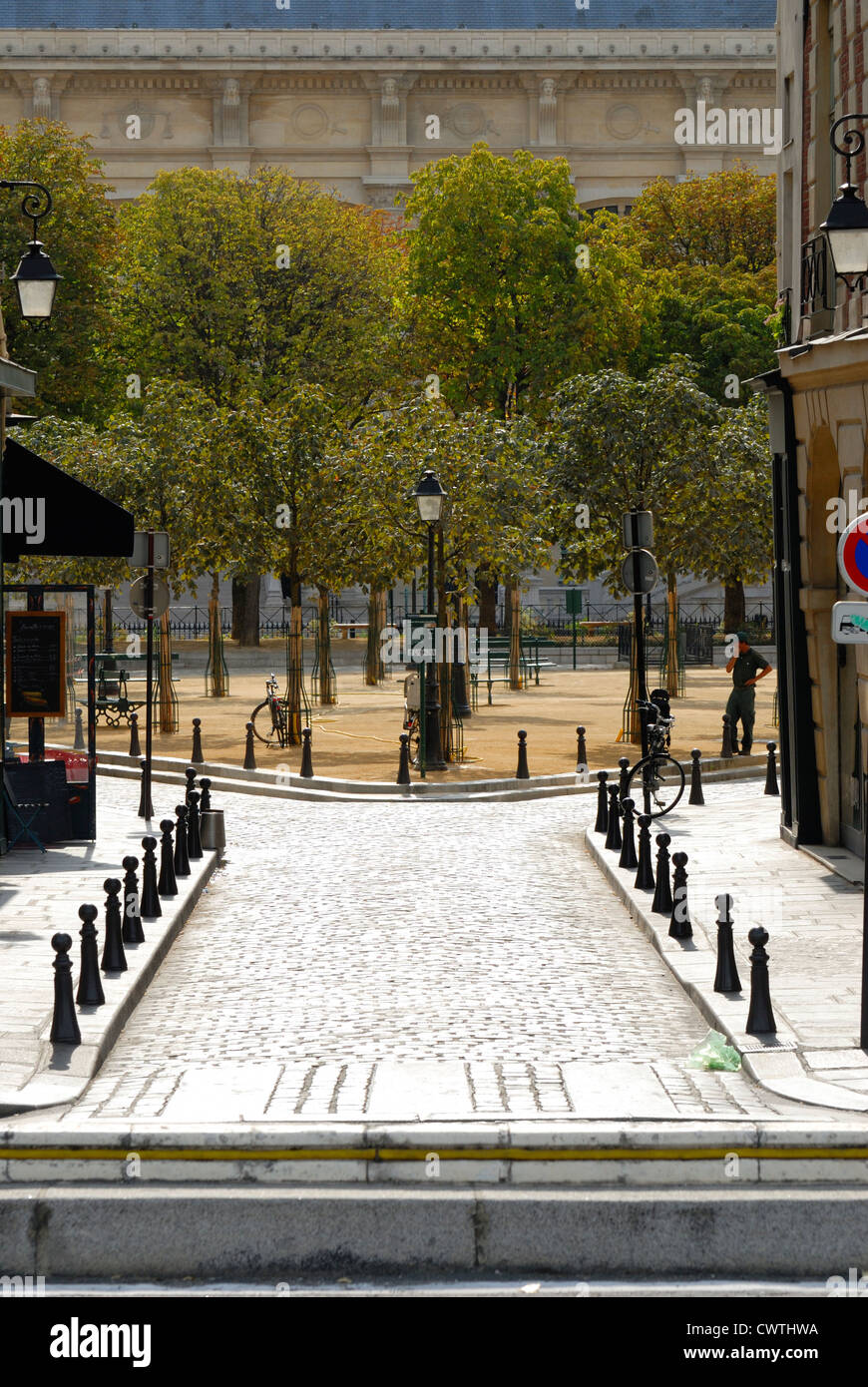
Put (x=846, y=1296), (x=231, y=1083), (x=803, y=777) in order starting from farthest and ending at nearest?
1. (x=803, y=777)
2. (x=231, y=1083)
3. (x=846, y=1296)

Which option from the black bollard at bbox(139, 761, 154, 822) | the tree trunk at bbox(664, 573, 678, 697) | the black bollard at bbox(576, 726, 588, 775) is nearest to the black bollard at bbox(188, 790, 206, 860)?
the black bollard at bbox(139, 761, 154, 822)

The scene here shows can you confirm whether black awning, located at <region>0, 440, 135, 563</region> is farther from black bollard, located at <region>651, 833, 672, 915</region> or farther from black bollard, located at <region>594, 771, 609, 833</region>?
black bollard, located at <region>651, 833, 672, 915</region>

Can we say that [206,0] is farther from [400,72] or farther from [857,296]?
[857,296]

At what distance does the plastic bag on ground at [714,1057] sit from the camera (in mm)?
9266

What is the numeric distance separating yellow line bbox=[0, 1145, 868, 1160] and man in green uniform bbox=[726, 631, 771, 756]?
1748 cm

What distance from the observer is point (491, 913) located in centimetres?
1403

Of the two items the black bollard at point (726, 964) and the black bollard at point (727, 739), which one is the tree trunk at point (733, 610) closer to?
the black bollard at point (727, 739)

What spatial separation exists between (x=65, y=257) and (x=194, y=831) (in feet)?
130

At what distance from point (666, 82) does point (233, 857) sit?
70.1 meters

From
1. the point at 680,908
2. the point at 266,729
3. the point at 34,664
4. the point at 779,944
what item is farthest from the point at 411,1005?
the point at 266,729

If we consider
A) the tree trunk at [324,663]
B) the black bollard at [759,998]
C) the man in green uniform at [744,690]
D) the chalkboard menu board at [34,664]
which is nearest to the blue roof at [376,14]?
the tree trunk at [324,663]

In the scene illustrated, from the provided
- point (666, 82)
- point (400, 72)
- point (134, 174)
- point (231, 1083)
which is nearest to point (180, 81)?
point (134, 174)

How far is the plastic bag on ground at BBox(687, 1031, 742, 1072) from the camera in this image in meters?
9.27

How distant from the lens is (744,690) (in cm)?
2525
